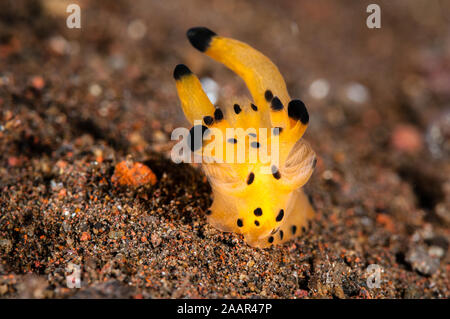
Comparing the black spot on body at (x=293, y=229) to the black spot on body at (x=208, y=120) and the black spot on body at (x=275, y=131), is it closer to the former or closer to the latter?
the black spot on body at (x=275, y=131)

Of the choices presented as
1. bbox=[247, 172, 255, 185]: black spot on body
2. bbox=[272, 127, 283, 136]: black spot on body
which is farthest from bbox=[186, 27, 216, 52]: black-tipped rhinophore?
bbox=[247, 172, 255, 185]: black spot on body

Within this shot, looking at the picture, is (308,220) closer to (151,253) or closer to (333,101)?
(151,253)

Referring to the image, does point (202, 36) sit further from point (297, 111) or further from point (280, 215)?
point (280, 215)

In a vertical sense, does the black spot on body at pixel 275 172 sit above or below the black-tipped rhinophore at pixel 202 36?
below

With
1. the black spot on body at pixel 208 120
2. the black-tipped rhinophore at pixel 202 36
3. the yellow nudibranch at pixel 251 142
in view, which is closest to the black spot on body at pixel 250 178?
the yellow nudibranch at pixel 251 142

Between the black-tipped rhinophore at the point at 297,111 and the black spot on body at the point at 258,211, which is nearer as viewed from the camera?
the black-tipped rhinophore at the point at 297,111

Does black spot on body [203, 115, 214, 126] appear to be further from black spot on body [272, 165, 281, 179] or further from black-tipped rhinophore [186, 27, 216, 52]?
black-tipped rhinophore [186, 27, 216, 52]

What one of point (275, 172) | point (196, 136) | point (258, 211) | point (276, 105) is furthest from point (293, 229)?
point (196, 136)
